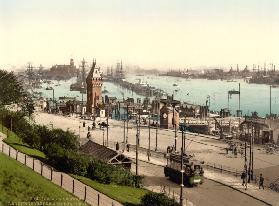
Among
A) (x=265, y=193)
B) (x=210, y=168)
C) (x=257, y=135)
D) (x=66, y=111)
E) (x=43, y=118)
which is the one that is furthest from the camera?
(x=66, y=111)

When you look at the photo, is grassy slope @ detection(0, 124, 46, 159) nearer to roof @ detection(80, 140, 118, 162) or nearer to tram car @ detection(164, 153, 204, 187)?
roof @ detection(80, 140, 118, 162)

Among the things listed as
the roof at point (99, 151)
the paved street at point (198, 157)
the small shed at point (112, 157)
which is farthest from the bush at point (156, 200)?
the roof at point (99, 151)

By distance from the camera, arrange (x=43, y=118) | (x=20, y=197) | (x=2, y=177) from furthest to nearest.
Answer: (x=43, y=118) → (x=2, y=177) → (x=20, y=197)

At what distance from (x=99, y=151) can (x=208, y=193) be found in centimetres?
999

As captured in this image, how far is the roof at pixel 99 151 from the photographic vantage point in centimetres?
3794

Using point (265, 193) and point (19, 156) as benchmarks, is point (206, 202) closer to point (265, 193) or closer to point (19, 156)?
point (265, 193)

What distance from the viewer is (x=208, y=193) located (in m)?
36.1

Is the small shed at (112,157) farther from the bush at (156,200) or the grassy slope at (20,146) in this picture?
the bush at (156,200)

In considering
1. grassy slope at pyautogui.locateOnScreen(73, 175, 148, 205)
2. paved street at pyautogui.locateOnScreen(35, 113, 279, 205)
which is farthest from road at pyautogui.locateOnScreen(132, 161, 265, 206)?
grassy slope at pyautogui.locateOnScreen(73, 175, 148, 205)

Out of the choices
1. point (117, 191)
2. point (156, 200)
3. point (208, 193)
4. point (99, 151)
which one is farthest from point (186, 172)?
point (156, 200)

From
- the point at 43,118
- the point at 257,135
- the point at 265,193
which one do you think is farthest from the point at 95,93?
the point at 265,193

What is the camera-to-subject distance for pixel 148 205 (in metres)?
24.9

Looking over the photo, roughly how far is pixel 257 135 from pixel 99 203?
160 feet

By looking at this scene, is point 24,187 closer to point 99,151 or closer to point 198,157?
point 99,151
